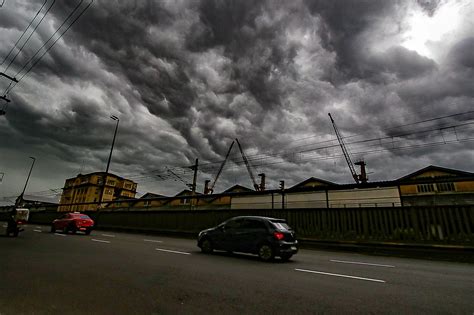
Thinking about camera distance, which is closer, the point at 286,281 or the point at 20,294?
the point at 20,294

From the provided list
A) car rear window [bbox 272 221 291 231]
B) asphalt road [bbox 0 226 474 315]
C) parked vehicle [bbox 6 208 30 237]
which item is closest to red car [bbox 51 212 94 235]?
parked vehicle [bbox 6 208 30 237]

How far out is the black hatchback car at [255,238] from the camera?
8.94 metres

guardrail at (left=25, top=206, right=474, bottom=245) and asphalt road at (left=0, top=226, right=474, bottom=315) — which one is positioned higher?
guardrail at (left=25, top=206, right=474, bottom=245)

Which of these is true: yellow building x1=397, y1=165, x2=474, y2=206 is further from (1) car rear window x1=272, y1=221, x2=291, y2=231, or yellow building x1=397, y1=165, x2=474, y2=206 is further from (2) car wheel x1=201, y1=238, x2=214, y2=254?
(2) car wheel x1=201, y1=238, x2=214, y2=254

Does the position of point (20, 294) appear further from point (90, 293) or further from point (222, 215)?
point (222, 215)

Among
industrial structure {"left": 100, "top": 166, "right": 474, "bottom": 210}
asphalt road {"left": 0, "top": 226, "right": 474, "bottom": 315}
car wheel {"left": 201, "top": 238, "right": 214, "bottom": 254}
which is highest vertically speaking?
industrial structure {"left": 100, "top": 166, "right": 474, "bottom": 210}

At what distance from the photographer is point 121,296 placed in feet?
13.8

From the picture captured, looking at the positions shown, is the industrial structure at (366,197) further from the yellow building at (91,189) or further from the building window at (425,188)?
the yellow building at (91,189)

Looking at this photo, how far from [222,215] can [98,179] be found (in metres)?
84.2

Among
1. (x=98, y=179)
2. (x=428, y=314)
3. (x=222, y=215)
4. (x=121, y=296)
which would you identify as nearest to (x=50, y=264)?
(x=121, y=296)

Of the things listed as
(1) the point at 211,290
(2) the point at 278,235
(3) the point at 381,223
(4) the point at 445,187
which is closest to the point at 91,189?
(3) the point at 381,223

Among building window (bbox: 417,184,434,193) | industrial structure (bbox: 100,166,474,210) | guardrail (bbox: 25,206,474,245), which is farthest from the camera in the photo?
building window (bbox: 417,184,434,193)

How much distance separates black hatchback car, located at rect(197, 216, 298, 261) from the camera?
8941 mm

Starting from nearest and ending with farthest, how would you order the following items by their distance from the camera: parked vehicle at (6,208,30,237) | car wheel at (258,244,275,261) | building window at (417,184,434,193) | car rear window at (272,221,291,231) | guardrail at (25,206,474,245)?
car wheel at (258,244,275,261)
car rear window at (272,221,291,231)
guardrail at (25,206,474,245)
parked vehicle at (6,208,30,237)
building window at (417,184,434,193)
